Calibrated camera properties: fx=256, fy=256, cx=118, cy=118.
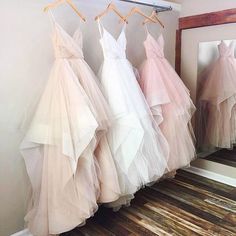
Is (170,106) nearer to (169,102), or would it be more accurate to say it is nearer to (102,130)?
(169,102)

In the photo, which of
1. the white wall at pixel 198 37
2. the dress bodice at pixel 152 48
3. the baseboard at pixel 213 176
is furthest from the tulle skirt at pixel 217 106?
the dress bodice at pixel 152 48

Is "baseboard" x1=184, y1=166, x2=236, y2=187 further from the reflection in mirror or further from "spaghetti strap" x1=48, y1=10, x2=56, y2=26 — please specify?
"spaghetti strap" x1=48, y1=10, x2=56, y2=26

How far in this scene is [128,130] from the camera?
1.71 meters

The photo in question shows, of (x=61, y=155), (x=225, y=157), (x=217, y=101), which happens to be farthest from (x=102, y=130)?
(x=225, y=157)

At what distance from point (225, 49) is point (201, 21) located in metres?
0.36

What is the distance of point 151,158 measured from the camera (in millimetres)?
1838

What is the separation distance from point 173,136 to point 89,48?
95 centimetres

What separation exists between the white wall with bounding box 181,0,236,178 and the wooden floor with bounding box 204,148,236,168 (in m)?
0.04

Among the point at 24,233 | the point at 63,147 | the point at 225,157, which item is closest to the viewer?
the point at 63,147

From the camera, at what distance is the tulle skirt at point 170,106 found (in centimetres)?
198

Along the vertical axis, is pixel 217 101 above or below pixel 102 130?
above

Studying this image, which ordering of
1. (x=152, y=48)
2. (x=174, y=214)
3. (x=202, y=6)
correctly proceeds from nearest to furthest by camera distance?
1. (x=174, y=214)
2. (x=152, y=48)
3. (x=202, y=6)

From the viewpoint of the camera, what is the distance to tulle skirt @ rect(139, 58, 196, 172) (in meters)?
1.98

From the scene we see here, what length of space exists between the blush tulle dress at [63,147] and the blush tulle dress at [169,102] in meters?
0.56
